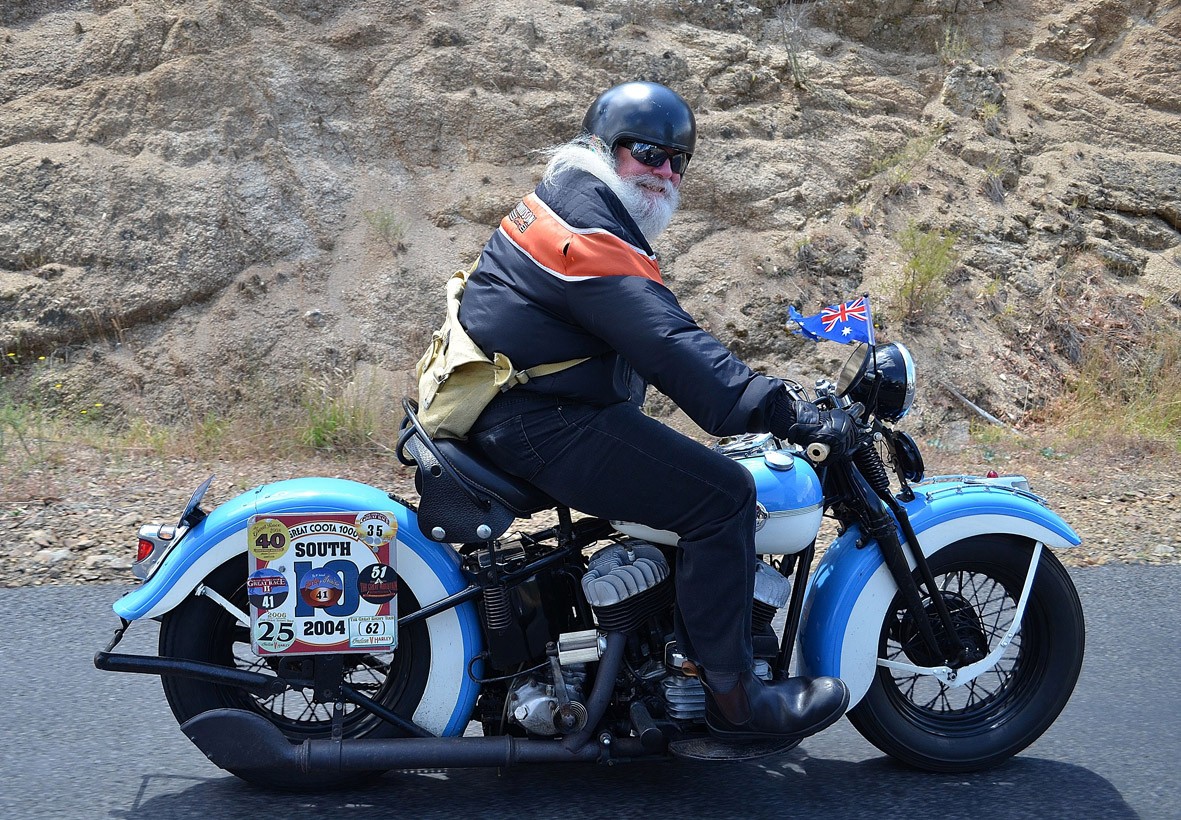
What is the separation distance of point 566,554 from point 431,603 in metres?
0.43

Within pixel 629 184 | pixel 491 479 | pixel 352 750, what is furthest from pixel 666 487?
pixel 352 750

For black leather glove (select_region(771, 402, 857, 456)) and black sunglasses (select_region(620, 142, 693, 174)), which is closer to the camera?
black leather glove (select_region(771, 402, 857, 456))

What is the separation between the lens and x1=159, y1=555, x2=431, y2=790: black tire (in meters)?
3.30

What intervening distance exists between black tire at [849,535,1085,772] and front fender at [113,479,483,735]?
125 centimetres

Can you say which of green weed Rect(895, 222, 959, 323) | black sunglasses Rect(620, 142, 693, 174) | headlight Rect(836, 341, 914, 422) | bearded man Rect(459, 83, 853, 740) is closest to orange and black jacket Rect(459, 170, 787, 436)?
bearded man Rect(459, 83, 853, 740)

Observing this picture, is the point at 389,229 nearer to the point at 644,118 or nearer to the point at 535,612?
the point at 644,118

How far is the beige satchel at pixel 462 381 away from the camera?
3.19m

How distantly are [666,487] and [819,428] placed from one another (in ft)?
1.48

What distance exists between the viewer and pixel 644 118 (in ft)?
10.9

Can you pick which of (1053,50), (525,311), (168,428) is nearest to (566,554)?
(525,311)

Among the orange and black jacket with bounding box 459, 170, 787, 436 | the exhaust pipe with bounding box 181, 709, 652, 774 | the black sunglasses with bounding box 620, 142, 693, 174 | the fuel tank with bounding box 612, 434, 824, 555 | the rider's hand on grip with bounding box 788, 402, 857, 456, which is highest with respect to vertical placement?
the black sunglasses with bounding box 620, 142, 693, 174

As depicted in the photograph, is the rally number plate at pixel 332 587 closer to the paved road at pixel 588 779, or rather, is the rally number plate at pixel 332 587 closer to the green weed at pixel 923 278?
the paved road at pixel 588 779

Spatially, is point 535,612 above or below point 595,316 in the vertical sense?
below

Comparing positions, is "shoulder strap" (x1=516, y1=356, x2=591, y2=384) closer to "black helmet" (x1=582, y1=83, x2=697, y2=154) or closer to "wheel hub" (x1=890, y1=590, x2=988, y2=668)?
"black helmet" (x1=582, y1=83, x2=697, y2=154)
